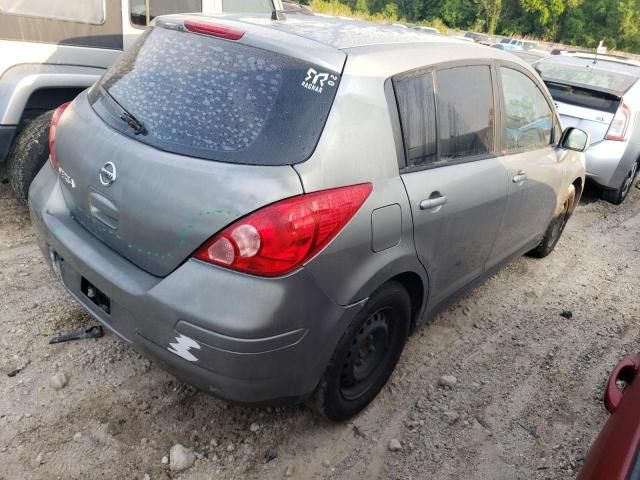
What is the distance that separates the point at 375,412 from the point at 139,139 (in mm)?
1757

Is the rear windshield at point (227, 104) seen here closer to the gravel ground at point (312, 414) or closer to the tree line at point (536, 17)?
the gravel ground at point (312, 414)

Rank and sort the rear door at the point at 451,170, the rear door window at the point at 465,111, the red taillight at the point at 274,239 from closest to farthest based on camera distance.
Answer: the red taillight at the point at 274,239 < the rear door at the point at 451,170 < the rear door window at the point at 465,111

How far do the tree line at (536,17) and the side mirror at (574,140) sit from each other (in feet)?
179

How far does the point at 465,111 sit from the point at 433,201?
0.63 meters

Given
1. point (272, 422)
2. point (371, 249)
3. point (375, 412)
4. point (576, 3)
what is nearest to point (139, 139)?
point (371, 249)

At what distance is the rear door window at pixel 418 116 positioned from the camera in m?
2.36

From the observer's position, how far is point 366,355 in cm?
258

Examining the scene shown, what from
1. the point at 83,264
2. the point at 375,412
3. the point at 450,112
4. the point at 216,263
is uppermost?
the point at 450,112

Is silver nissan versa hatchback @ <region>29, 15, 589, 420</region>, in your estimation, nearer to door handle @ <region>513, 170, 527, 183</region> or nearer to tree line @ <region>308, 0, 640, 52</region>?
door handle @ <region>513, 170, 527, 183</region>

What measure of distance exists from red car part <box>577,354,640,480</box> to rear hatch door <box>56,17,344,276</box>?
1.21 metres

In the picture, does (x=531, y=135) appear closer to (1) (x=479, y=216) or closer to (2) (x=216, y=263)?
(1) (x=479, y=216)

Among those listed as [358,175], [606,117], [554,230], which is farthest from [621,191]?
[358,175]

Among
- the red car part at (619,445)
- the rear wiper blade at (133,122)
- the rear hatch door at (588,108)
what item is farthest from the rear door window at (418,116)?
the rear hatch door at (588,108)

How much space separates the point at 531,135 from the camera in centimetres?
354
